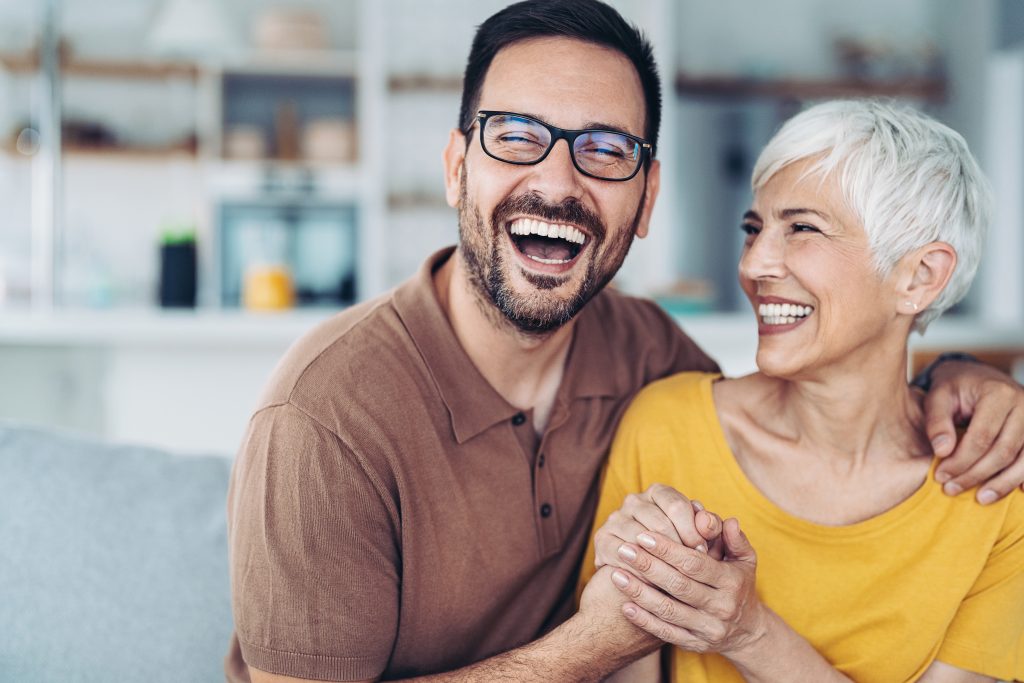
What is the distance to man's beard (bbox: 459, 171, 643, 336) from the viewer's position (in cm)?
145

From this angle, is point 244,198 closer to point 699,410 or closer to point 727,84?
point 727,84

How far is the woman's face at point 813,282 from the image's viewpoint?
1401mm

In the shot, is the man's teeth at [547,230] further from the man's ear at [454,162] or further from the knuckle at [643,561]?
the knuckle at [643,561]

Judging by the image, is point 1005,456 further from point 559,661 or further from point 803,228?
point 559,661

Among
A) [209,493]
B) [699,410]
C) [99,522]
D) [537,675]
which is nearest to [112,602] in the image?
[99,522]

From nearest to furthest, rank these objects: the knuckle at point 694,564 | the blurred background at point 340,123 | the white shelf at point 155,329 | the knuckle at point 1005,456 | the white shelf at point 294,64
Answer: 1. the knuckle at point 694,564
2. the knuckle at point 1005,456
3. the white shelf at point 155,329
4. the blurred background at point 340,123
5. the white shelf at point 294,64

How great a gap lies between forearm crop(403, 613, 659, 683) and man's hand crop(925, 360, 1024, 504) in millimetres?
543

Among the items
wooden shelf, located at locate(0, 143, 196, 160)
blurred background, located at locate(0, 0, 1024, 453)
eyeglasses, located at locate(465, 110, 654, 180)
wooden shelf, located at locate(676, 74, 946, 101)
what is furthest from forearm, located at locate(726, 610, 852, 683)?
→ wooden shelf, located at locate(0, 143, 196, 160)

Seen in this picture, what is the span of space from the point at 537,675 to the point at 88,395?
8.23ft

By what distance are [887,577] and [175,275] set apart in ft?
9.35

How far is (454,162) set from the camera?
62.8 inches

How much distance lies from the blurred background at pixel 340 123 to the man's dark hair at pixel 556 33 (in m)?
3.08

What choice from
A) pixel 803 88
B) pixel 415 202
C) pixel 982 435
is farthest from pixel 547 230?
pixel 803 88

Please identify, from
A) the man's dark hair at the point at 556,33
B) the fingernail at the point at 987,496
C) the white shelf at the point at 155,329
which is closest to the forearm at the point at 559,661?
the fingernail at the point at 987,496
